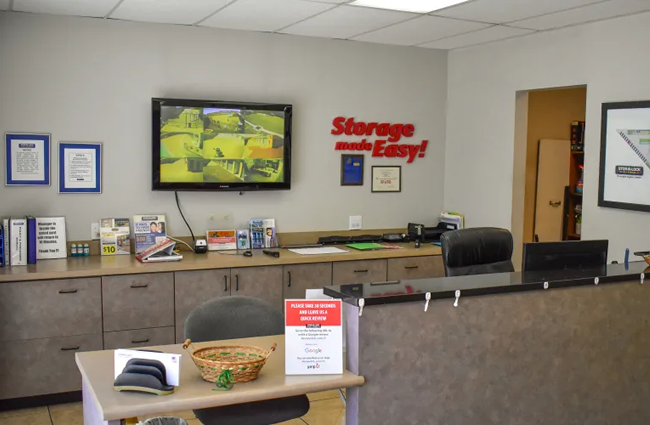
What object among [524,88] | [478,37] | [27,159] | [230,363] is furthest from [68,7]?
[524,88]

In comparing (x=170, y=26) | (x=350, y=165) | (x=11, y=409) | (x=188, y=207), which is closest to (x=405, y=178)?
(x=350, y=165)

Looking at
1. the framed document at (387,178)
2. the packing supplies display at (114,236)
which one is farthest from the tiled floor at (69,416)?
the framed document at (387,178)

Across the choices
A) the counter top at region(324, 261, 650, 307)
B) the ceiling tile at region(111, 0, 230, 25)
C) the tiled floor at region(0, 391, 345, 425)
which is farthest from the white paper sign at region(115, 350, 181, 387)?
the ceiling tile at region(111, 0, 230, 25)

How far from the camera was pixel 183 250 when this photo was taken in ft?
17.9

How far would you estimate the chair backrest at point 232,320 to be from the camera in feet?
11.3

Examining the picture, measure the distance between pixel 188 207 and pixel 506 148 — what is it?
2.59 meters

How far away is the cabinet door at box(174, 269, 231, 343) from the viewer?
4.90 m

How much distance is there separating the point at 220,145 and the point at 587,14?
273cm

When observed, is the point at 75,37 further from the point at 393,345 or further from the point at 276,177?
the point at 393,345

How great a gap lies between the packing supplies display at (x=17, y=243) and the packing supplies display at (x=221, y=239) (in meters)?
1.32

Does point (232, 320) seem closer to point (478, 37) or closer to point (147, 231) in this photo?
point (147, 231)

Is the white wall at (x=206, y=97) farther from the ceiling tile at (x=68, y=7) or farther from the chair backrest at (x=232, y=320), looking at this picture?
the chair backrest at (x=232, y=320)

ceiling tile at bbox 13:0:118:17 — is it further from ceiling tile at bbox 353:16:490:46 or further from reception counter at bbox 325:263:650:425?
reception counter at bbox 325:263:650:425

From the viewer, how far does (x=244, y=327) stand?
11.5 feet
